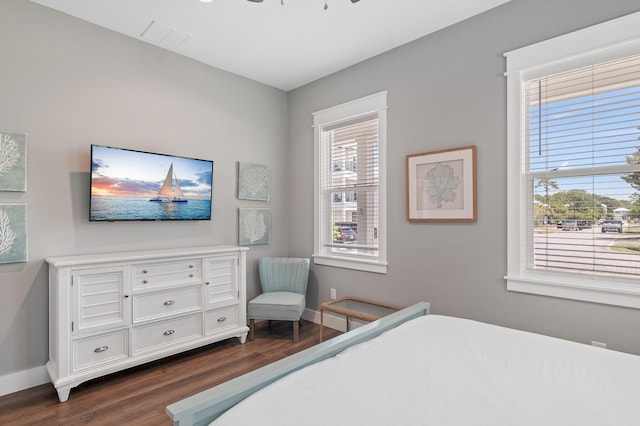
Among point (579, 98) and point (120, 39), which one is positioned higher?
point (120, 39)

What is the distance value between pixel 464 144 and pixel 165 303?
2710 millimetres

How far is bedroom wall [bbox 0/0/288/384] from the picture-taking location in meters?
2.45

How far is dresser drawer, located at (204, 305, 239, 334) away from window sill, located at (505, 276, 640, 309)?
7.69ft

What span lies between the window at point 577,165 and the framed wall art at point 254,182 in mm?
2474

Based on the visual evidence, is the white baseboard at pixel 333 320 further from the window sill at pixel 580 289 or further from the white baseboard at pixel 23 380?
the white baseboard at pixel 23 380

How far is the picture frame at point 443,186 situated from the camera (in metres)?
2.70

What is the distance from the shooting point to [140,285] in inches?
105

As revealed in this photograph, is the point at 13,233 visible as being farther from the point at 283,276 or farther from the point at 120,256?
the point at 283,276

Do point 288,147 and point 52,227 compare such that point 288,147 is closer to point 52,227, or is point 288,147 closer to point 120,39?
point 120,39

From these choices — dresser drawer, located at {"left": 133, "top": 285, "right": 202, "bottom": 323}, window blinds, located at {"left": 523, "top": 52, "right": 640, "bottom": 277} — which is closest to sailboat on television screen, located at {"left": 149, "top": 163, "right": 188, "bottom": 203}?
dresser drawer, located at {"left": 133, "top": 285, "right": 202, "bottom": 323}

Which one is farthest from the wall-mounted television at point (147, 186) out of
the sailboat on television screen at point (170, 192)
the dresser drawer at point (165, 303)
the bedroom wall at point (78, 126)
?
the dresser drawer at point (165, 303)

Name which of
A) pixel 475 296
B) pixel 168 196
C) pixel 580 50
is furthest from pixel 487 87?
pixel 168 196

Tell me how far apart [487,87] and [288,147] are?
2352mm

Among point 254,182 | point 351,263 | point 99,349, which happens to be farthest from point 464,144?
point 99,349
